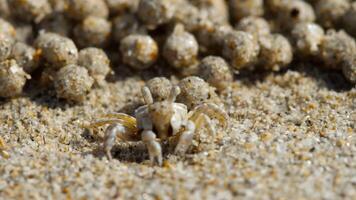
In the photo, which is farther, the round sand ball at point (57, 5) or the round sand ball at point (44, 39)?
the round sand ball at point (57, 5)

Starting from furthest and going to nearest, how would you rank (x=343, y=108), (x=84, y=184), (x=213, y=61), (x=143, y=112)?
(x=213, y=61) → (x=343, y=108) → (x=143, y=112) → (x=84, y=184)

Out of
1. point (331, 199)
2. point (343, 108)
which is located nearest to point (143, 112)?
point (331, 199)

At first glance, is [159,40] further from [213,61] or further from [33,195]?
[33,195]

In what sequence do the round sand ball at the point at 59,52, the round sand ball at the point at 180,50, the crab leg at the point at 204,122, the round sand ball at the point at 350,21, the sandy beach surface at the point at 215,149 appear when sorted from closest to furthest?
the sandy beach surface at the point at 215,149 < the crab leg at the point at 204,122 < the round sand ball at the point at 59,52 < the round sand ball at the point at 180,50 < the round sand ball at the point at 350,21

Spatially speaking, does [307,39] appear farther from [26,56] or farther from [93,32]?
[26,56]

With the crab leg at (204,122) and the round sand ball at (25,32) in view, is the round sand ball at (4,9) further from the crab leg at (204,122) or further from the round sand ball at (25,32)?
the crab leg at (204,122)

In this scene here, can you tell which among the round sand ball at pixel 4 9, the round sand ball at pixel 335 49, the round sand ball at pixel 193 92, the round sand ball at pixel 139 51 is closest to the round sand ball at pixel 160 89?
the round sand ball at pixel 193 92
